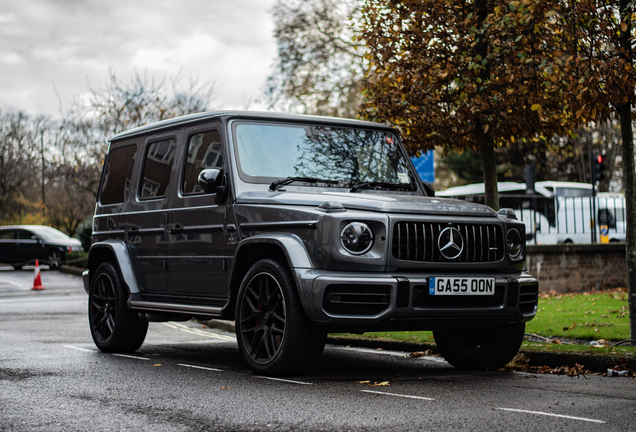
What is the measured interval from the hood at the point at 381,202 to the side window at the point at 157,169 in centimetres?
164

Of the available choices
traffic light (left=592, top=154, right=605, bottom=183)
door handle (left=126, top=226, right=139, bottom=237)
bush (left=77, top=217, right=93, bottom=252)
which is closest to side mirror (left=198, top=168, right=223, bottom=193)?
door handle (left=126, top=226, right=139, bottom=237)

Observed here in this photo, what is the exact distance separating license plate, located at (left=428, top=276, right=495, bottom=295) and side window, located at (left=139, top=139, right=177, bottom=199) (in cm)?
324

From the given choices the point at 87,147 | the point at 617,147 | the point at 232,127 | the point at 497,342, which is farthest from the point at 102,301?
the point at 617,147

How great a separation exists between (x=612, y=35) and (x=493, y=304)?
127 inches

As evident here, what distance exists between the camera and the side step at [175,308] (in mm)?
7523

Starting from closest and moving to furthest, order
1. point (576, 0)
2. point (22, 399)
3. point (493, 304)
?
point (22, 399)
point (493, 304)
point (576, 0)

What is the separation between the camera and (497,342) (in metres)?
7.44

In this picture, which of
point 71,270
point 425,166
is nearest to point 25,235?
point 71,270

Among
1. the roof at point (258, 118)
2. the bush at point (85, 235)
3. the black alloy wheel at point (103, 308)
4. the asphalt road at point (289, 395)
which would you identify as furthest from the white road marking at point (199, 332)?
the bush at point (85, 235)

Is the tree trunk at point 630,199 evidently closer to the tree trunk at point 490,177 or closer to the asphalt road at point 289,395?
the asphalt road at point 289,395

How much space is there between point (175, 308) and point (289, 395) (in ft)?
7.82

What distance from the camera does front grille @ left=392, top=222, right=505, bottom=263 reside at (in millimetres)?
6461

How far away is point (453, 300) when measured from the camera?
659 cm

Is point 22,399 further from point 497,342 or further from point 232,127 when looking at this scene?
point 497,342
